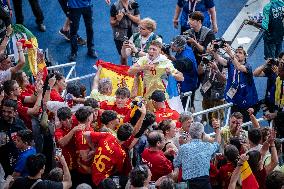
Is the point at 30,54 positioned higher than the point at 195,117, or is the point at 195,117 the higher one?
the point at 30,54

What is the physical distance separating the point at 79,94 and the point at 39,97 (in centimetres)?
69

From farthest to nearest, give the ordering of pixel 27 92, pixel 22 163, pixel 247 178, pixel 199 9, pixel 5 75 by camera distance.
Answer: pixel 199 9
pixel 5 75
pixel 27 92
pixel 22 163
pixel 247 178

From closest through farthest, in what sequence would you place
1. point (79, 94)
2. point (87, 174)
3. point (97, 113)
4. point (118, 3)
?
point (87, 174) → point (97, 113) → point (79, 94) → point (118, 3)

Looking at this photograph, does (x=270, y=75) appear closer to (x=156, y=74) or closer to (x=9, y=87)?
(x=156, y=74)

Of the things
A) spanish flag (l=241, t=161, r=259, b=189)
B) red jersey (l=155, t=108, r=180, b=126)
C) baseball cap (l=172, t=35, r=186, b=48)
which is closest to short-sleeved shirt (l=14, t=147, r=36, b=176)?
red jersey (l=155, t=108, r=180, b=126)

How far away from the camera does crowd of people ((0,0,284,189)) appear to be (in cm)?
719

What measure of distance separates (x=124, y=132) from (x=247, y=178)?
1.37m

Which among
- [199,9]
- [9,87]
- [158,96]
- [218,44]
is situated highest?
[199,9]

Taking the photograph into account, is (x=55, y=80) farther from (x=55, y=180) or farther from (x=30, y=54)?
(x=55, y=180)

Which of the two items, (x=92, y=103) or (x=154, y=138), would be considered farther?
(x=92, y=103)

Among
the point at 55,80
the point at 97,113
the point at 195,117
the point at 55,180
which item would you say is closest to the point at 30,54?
the point at 55,80

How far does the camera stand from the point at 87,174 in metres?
7.57

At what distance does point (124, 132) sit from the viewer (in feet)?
24.0

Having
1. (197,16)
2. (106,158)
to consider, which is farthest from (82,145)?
(197,16)
